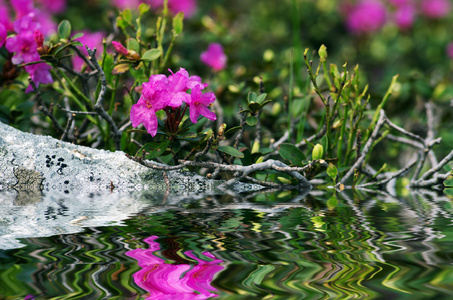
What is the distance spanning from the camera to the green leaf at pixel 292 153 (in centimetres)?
182

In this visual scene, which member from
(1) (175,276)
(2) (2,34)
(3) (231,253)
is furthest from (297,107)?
(1) (175,276)

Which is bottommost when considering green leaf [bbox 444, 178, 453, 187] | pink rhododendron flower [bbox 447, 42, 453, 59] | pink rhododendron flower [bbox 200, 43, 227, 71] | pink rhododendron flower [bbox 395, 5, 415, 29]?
green leaf [bbox 444, 178, 453, 187]

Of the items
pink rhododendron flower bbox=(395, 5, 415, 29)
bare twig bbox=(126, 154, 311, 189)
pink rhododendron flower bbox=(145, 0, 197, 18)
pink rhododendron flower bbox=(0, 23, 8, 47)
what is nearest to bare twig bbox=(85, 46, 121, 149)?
bare twig bbox=(126, 154, 311, 189)

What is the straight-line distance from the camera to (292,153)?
6.01 feet

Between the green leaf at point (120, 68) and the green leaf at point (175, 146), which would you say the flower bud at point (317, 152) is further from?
the green leaf at point (120, 68)

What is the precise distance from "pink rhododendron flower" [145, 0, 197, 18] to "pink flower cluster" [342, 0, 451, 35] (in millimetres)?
1859

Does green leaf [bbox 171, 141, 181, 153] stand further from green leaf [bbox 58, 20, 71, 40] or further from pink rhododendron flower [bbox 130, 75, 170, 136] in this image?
green leaf [bbox 58, 20, 71, 40]

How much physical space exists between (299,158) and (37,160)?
0.92m

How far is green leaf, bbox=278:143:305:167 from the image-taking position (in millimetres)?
1819

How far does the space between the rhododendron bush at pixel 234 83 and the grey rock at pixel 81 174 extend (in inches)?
3.5

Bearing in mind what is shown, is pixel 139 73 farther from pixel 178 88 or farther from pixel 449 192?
pixel 449 192

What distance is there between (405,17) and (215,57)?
314 centimetres

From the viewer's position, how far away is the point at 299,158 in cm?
183

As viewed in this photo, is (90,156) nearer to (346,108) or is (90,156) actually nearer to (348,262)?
(346,108)
